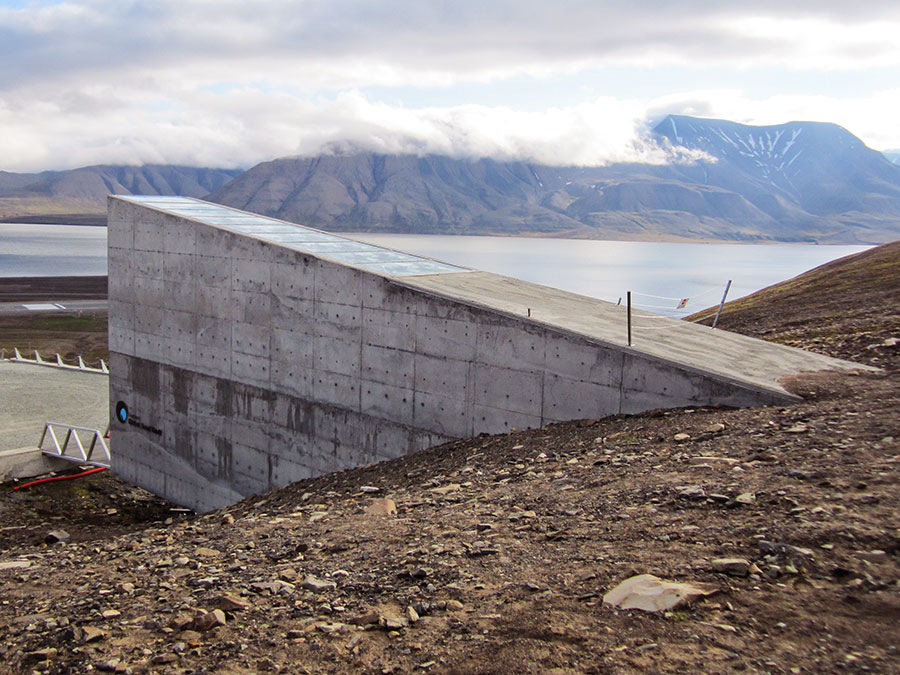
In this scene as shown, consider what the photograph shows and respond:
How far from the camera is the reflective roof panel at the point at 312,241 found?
1705cm

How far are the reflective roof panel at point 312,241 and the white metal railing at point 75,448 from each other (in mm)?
6989

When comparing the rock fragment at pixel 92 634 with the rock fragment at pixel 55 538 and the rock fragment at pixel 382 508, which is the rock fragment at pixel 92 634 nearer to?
the rock fragment at pixel 382 508

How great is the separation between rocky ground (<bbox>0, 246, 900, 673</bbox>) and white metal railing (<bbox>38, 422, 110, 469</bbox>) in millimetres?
12136

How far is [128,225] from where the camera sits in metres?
20.3

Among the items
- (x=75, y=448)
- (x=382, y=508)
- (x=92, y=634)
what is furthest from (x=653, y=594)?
(x=75, y=448)

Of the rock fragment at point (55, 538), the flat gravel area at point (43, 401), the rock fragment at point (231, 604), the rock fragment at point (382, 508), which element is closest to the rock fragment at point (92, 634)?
the rock fragment at point (231, 604)

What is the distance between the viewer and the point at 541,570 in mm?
6328

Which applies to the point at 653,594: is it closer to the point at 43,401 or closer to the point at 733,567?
the point at 733,567

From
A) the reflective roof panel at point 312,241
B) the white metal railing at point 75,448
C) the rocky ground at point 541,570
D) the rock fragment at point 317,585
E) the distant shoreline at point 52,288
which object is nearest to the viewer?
the rocky ground at point 541,570

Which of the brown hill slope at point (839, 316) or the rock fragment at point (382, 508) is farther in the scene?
the brown hill slope at point (839, 316)

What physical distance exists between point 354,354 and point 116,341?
9220mm

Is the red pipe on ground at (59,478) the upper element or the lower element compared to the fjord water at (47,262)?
upper

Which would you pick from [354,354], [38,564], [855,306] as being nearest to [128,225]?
[354,354]

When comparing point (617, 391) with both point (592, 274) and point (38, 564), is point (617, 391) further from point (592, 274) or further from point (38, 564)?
point (592, 274)
